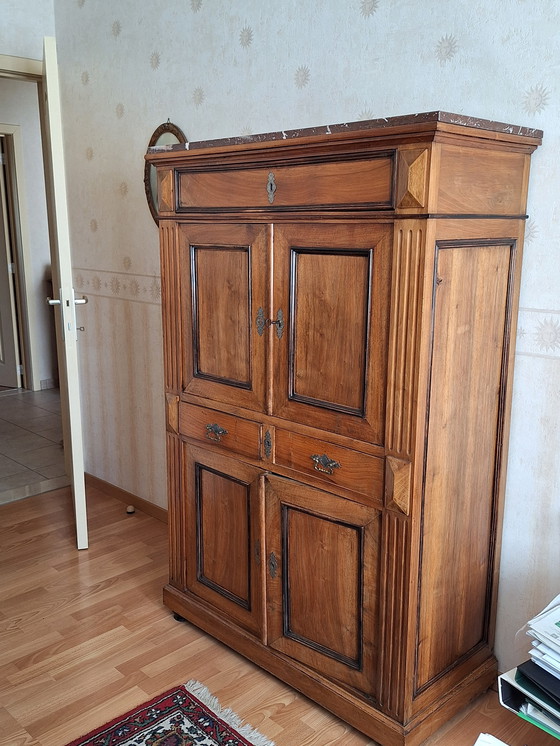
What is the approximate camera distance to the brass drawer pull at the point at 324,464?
1.79 m

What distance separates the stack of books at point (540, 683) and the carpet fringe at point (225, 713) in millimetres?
687

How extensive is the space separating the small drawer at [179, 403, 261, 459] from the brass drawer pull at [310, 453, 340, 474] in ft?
0.72

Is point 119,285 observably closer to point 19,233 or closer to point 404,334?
point 404,334

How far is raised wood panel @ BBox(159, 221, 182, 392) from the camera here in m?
2.15

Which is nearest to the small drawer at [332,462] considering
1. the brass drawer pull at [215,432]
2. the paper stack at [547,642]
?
the brass drawer pull at [215,432]

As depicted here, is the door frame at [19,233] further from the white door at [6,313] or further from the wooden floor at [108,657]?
the wooden floor at [108,657]

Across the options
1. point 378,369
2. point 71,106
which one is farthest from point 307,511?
point 71,106

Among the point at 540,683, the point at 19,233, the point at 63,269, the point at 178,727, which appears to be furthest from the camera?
the point at 19,233

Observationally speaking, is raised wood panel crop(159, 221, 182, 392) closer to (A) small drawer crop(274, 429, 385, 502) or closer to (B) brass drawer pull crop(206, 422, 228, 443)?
(B) brass drawer pull crop(206, 422, 228, 443)

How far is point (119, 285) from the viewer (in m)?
3.23

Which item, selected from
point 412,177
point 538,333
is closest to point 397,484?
point 538,333

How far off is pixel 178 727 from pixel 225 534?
55cm

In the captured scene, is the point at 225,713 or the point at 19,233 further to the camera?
the point at 19,233

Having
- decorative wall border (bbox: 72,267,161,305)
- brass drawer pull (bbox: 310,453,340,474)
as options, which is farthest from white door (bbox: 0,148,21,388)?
brass drawer pull (bbox: 310,453,340,474)
